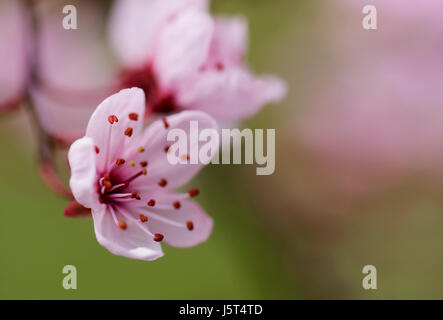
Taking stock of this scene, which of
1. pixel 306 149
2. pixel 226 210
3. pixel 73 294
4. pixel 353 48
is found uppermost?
pixel 353 48

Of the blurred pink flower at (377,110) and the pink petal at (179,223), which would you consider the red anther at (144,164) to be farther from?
the blurred pink flower at (377,110)

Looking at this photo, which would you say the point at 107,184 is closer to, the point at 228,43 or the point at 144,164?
the point at 144,164

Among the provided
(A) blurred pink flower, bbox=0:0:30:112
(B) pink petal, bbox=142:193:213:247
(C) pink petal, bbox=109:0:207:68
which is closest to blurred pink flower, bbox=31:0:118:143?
(A) blurred pink flower, bbox=0:0:30:112

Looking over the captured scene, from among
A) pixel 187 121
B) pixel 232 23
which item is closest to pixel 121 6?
pixel 232 23

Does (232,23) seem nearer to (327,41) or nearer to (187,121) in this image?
(187,121)

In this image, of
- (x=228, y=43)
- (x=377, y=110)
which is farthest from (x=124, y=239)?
(x=377, y=110)

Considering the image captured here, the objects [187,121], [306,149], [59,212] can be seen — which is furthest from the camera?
[306,149]
